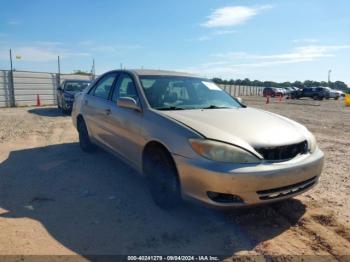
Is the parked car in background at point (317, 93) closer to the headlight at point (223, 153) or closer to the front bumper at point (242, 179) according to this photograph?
the front bumper at point (242, 179)

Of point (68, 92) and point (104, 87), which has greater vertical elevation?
point (104, 87)

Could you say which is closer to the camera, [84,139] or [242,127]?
[242,127]

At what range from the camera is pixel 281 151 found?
3.23 m

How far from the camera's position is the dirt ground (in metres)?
2.96

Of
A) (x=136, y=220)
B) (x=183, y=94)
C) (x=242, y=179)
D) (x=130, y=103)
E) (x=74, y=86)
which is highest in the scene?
(x=74, y=86)

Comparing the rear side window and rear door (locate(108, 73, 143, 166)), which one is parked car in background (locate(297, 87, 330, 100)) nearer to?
the rear side window

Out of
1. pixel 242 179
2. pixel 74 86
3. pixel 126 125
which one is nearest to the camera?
pixel 242 179

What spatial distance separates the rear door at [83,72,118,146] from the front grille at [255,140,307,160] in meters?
2.56

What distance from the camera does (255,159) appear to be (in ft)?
10.1

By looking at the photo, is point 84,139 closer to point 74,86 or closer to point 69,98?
A: point 69,98

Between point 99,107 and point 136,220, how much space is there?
7.72ft

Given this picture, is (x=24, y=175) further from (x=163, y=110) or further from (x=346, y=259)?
(x=346, y=259)

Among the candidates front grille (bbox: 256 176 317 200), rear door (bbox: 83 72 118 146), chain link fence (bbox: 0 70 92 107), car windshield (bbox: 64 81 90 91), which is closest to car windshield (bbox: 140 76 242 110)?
rear door (bbox: 83 72 118 146)

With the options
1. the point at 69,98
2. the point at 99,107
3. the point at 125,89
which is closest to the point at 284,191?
the point at 125,89
